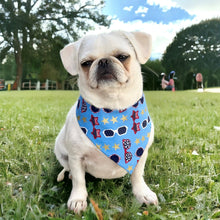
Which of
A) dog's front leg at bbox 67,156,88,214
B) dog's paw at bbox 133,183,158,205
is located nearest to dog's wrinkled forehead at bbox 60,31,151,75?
dog's front leg at bbox 67,156,88,214

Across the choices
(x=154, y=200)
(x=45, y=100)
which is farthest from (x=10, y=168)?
(x=45, y=100)

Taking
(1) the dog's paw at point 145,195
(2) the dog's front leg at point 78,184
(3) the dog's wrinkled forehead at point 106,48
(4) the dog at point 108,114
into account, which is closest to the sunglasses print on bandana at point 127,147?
(4) the dog at point 108,114

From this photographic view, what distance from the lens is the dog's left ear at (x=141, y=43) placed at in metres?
1.58

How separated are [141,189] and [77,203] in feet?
1.31

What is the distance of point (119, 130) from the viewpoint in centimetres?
173

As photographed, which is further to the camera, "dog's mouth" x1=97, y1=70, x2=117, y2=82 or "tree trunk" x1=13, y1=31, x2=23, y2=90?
"tree trunk" x1=13, y1=31, x2=23, y2=90

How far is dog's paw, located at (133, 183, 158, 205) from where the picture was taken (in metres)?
1.63

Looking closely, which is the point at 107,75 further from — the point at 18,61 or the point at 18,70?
the point at 18,61

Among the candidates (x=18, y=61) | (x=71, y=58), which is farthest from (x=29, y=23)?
(x=71, y=58)

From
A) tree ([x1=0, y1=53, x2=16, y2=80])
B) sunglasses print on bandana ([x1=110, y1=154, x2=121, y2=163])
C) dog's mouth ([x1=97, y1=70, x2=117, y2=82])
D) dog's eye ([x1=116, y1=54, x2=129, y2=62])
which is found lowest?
sunglasses print on bandana ([x1=110, y1=154, x2=121, y2=163])

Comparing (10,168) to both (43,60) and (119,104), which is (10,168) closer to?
(119,104)

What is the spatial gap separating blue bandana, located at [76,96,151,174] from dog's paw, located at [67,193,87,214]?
0.95 feet

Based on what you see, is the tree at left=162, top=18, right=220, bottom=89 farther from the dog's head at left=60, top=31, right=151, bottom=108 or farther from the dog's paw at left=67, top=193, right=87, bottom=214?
the dog's paw at left=67, top=193, right=87, bottom=214

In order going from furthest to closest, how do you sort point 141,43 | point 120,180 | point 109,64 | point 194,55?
point 194,55 < point 120,180 < point 141,43 < point 109,64
